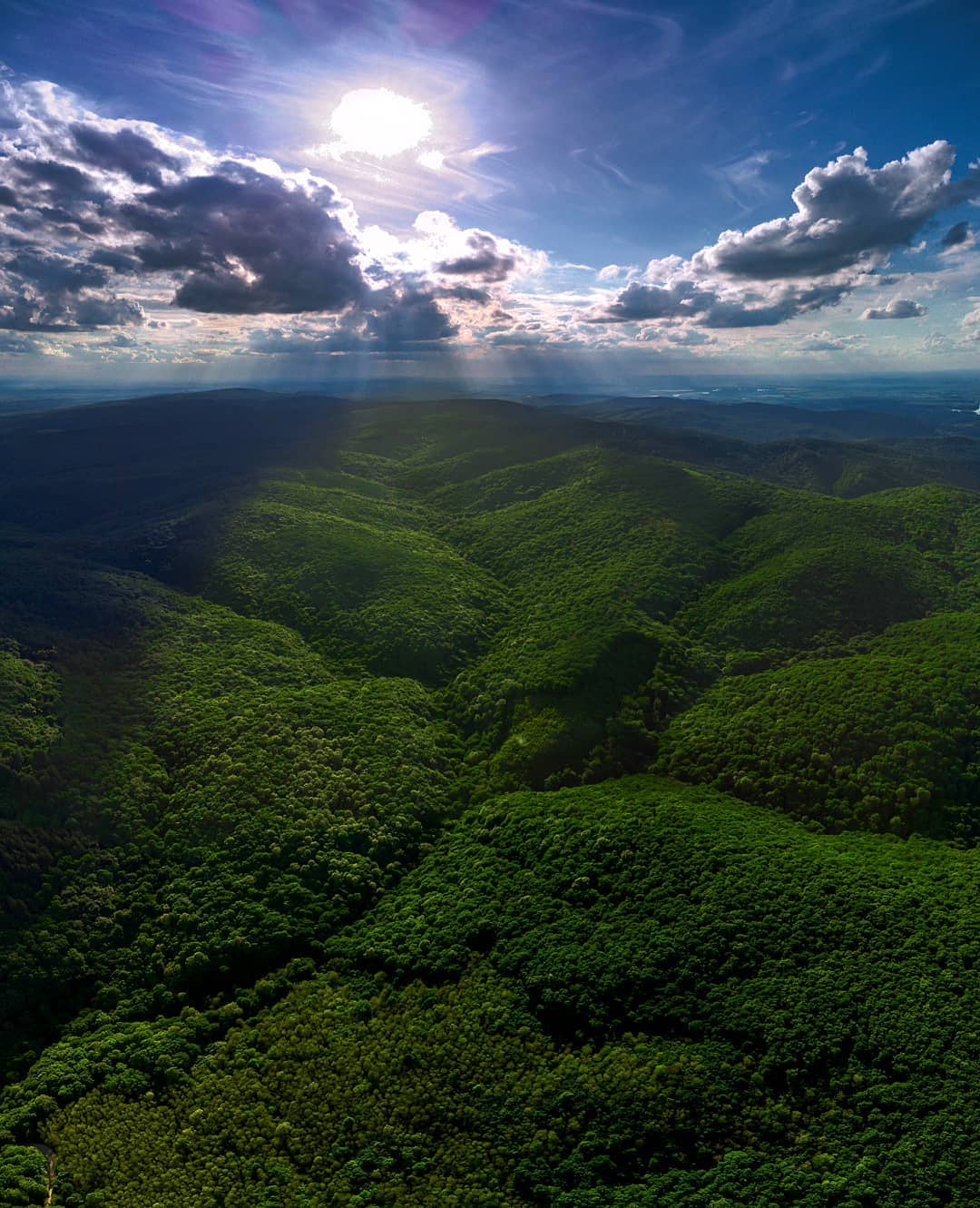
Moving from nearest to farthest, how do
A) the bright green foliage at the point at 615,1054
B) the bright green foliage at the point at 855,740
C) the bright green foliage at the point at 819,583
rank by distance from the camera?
1. the bright green foliage at the point at 615,1054
2. the bright green foliage at the point at 855,740
3. the bright green foliage at the point at 819,583

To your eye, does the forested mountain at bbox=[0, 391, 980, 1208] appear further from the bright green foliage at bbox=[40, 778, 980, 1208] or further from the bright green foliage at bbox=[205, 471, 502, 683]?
the bright green foliage at bbox=[205, 471, 502, 683]

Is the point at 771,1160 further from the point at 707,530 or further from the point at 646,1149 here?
the point at 707,530

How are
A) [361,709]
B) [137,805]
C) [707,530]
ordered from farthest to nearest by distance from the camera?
[707,530]
[361,709]
[137,805]

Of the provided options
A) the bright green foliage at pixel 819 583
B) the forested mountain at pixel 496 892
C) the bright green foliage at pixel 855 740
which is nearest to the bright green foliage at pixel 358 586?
the forested mountain at pixel 496 892

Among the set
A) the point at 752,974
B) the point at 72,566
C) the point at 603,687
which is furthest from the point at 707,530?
the point at 72,566

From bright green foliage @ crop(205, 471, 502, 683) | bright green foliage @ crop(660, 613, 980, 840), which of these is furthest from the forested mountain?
bright green foliage @ crop(205, 471, 502, 683)

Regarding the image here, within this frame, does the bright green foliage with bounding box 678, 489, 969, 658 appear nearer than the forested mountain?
No

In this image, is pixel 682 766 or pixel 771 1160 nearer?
pixel 771 1160

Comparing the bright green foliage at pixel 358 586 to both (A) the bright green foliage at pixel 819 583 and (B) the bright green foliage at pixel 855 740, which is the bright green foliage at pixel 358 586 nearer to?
(A) the bright green foliage at pixel 819 583

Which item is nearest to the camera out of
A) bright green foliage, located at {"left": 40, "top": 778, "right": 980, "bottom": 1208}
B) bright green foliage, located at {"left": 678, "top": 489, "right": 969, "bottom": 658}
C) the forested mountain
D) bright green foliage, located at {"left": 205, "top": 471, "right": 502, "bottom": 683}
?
bright green foliage, located at {"left": 40, "top": 778, "right": 980, "bottom": 1208}
